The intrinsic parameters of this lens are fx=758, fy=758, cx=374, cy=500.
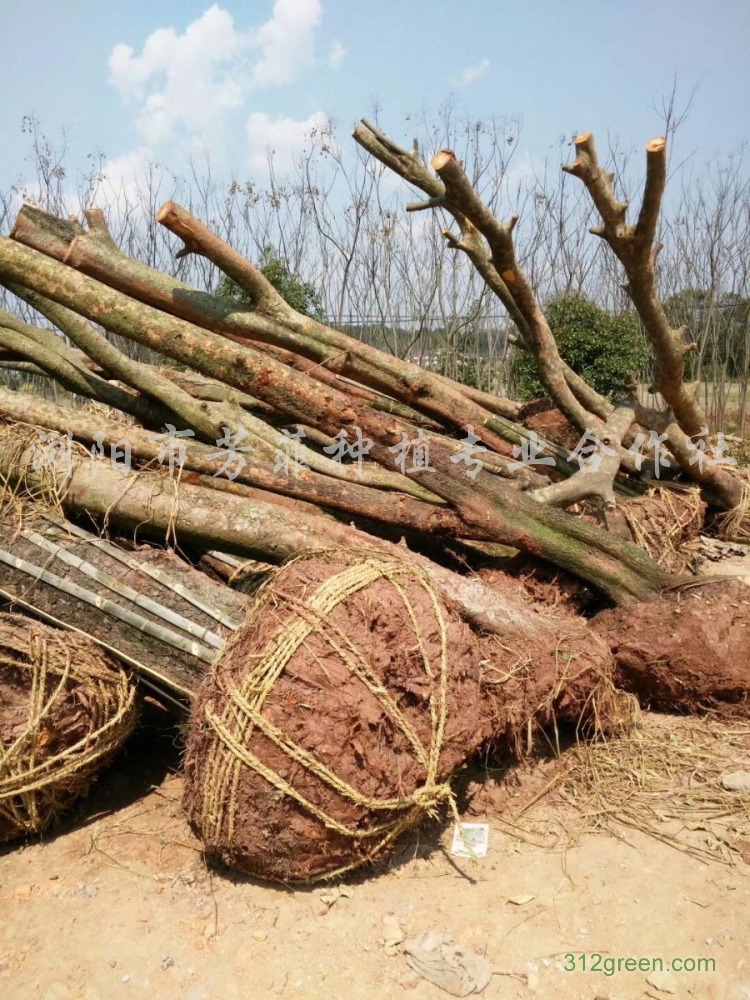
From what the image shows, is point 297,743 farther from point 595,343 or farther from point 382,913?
point 595,343

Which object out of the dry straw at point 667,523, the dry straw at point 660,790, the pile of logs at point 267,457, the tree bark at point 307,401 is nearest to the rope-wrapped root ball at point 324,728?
the pile of logs at point 267,457

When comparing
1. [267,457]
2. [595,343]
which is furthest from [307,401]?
[595,343]

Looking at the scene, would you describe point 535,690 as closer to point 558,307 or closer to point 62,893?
point 62,893

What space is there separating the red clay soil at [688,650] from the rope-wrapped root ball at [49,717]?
2263mm

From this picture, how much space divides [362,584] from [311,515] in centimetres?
103

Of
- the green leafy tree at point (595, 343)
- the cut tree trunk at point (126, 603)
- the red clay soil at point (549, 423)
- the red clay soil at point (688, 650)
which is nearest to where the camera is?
the cut tree trunk at point (126, 603)

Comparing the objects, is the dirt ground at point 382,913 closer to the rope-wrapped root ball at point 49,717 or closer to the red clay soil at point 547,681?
the rope-wrapped root ball at point 49,717

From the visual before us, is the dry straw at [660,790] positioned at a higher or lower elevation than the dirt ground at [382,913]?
higher

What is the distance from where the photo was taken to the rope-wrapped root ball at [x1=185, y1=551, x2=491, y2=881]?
2.37 meters

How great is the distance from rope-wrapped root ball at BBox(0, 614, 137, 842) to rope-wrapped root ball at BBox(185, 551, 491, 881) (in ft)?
1.61

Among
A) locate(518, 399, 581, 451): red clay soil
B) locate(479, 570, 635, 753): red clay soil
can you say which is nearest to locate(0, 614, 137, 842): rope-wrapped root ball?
locate(479, 570, 635, 753): red clay soil

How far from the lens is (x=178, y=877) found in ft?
8.56

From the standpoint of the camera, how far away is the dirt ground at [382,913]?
2.15 meters

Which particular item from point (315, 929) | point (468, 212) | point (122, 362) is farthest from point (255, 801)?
point (468, 212)
